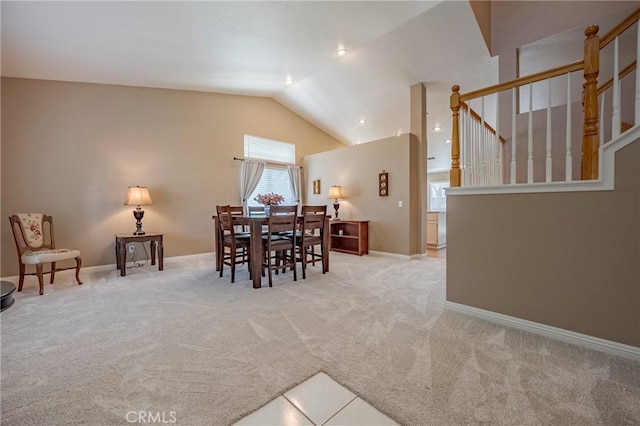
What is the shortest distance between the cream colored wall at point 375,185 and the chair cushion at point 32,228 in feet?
15.6

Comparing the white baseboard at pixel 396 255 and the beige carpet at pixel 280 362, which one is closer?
the beige carpet at pixel 280 362

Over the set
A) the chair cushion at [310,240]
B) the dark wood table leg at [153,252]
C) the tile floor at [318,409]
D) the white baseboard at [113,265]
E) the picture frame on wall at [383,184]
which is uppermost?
the picture frame on wall at [383,184]

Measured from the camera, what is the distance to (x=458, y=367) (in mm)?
1624

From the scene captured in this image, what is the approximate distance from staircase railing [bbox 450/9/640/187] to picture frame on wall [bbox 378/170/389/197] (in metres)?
1.75

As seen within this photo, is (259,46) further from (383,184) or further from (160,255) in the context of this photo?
(160,255)

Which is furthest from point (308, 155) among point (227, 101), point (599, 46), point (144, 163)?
point (599, 46)

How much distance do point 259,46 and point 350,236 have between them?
3666 mm

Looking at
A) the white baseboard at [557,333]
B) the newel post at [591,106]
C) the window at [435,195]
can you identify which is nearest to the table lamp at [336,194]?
the white baseboard at [557,333]

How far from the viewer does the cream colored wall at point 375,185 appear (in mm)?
4965

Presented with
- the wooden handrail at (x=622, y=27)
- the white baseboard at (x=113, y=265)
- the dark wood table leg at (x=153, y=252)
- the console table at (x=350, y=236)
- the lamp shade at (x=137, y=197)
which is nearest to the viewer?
the wooden handrail at (x=622, y=27)

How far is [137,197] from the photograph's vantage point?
4.23 metres

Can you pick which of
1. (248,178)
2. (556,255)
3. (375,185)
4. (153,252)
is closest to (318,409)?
(556,255)

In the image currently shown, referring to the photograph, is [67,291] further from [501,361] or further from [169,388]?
[501,361]

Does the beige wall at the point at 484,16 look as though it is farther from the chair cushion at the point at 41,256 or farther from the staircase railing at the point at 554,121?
the chair cushion at the point at 41,256
